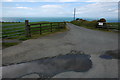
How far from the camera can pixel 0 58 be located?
4961 millimetres

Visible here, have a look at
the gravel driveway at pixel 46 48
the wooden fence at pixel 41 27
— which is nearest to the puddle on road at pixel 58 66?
the gravel driveway at pixel 46 48

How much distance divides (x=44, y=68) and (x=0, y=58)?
2.38 m

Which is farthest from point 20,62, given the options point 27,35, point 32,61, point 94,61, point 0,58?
point 27,35

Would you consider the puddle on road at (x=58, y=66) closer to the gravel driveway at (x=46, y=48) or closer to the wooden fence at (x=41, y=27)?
the gravel driveway at (x=46, y=48)

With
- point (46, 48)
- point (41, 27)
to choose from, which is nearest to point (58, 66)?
point (46, 48)

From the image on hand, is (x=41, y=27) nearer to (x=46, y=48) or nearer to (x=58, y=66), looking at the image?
(x=46, y=48)

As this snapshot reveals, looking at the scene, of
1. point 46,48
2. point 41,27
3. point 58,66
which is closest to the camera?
point 58,66

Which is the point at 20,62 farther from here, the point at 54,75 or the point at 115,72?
the point at 115,72

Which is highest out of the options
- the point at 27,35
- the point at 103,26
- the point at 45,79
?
the point at 103,26

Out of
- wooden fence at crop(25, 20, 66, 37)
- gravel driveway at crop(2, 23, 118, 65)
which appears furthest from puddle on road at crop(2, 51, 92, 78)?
wooden fence at crop(25, 20, 66, 37)

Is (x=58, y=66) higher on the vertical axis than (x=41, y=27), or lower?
lower

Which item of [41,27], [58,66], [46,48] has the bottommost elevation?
[58,66]

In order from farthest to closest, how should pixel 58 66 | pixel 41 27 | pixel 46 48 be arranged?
pixel 41 27 → pixel 46 48 → pixel 58 66

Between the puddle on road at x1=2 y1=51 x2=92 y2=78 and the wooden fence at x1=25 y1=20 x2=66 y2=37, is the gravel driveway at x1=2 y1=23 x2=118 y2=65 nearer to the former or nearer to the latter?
the puddle on road at x1=2 y1=51 x2=92 y2=78
